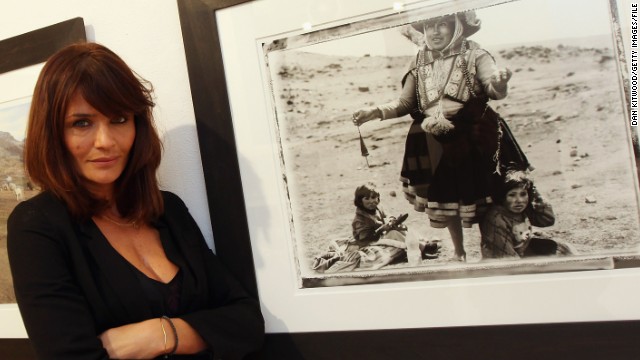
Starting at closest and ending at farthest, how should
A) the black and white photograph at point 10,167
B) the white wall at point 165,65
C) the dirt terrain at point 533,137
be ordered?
the dirt terrain at point 533,137
the white wall at point 165,65
the black and white photograph at point 10,167

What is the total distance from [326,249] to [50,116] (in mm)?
498

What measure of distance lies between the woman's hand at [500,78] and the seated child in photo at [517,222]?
0.13 m

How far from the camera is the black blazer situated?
660 mm

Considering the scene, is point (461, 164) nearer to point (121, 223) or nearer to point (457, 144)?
point (457, 144)

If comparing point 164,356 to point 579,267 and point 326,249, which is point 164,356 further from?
point 579,267

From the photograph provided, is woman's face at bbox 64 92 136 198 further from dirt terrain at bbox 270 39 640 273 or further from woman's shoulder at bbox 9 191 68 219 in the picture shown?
dirt terrain at bbox 270 39 640 273

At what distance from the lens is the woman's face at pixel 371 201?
29.9 inches

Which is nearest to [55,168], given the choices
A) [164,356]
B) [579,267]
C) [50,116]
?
[50,116]

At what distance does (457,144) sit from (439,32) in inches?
7.0

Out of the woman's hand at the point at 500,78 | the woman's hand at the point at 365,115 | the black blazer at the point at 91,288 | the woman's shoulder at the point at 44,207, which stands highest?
the woman's hand at the point at 500,78

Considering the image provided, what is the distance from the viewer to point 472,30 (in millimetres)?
692

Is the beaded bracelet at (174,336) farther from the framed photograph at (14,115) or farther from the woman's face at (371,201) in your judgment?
the framed photograph at (14,115)

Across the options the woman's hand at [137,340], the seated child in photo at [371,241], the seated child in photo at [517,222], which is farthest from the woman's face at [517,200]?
the woman's hand at [137,340]

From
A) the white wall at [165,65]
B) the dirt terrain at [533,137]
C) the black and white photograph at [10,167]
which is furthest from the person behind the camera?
the black and white photograph at [10,167]
